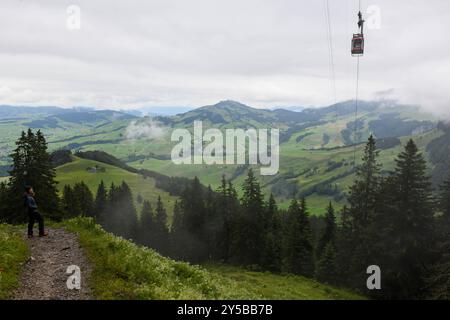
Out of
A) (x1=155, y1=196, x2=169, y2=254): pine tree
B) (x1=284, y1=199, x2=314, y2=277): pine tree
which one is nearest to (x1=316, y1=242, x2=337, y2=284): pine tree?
(x1=284, y1=199, x2=314, y2=277): pine tree

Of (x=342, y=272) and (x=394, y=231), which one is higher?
(x=394, y=231)

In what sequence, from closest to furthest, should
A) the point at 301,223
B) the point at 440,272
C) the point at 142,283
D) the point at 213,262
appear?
the point at 142,283
the point at 440,272
the point at 301,223
the point at 213,262

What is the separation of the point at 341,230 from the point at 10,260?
60847mm

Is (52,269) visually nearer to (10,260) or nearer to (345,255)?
(10,260)

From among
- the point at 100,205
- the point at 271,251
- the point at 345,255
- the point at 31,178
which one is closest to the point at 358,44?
the point at 345,255

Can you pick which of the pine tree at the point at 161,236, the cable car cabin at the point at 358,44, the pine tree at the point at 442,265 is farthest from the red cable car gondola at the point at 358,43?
the pine tree at the point at 161,236

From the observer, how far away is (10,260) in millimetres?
19875

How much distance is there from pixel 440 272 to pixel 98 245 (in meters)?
39.4

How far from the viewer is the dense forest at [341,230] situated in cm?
5159

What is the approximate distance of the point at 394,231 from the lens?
52719 mm

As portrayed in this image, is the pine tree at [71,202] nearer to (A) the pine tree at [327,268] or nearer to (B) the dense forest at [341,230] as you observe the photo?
(B) the dense forest at [341,230]

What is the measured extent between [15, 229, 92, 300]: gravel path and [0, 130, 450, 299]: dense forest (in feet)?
96.1
